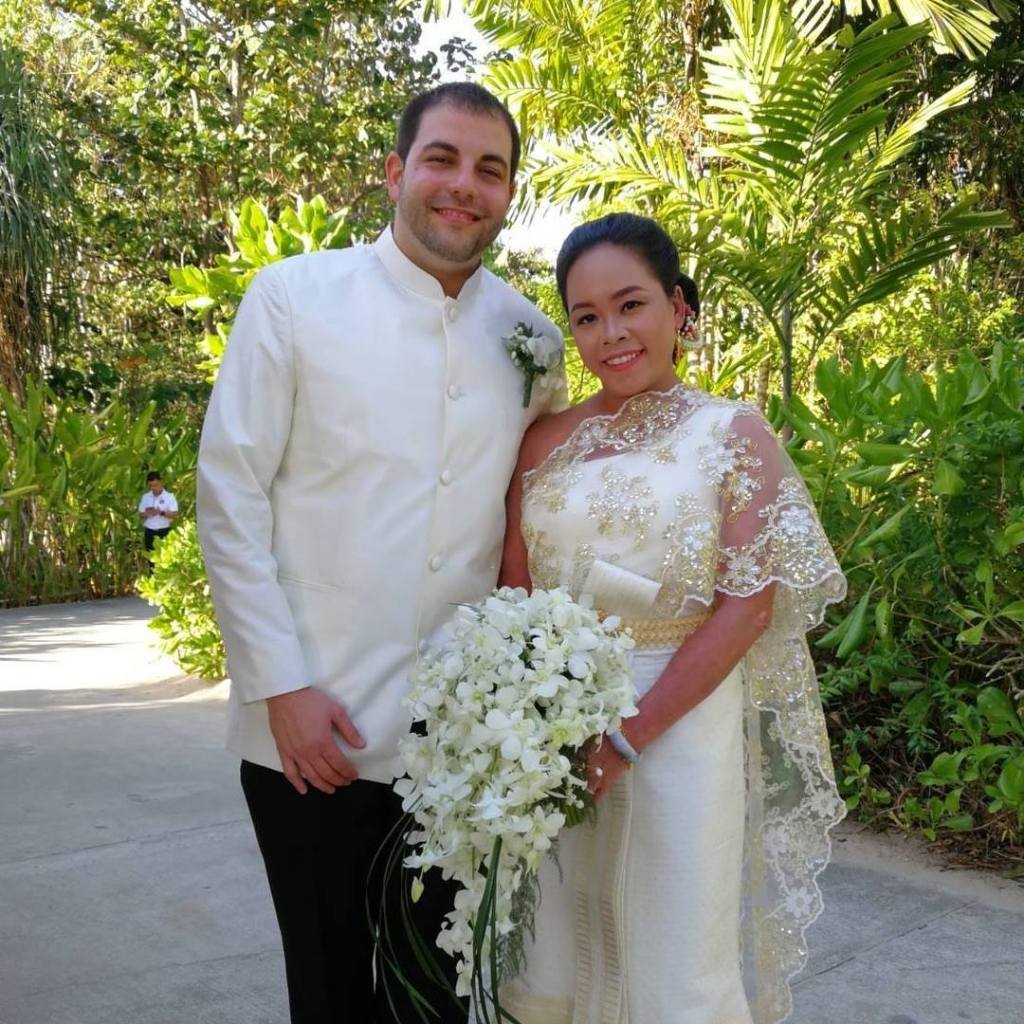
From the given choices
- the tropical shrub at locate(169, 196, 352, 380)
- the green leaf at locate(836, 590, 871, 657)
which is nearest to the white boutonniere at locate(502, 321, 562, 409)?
the green leaf at locate(836, 590, 871, 657)

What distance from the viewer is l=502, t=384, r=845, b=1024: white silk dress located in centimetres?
232

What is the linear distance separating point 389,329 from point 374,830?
0.95 meters

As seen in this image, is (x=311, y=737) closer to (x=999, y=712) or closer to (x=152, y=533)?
(x=999, y=712)

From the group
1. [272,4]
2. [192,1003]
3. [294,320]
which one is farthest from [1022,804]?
[272,4]

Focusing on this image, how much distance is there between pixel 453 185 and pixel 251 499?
69 centimetres

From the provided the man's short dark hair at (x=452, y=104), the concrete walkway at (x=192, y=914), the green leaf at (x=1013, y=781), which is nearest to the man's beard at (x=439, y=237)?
the man's short dark hair at (x=452, y=104)

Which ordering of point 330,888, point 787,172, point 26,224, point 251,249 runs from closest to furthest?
point 330,888, point 787,172, point 251,249, point 26,224

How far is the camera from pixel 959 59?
11719 millimetres

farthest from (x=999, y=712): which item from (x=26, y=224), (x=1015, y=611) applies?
(x=26, y=224)

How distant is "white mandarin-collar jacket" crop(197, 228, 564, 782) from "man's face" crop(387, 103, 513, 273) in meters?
0.15

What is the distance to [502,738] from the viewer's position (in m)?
1.88

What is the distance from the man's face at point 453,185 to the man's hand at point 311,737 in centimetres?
87

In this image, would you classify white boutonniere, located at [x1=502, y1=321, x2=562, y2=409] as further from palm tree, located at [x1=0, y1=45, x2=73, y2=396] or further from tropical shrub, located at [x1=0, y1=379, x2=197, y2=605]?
palm tree, located at [x1=0, y1=45, x2=73, y2=396]

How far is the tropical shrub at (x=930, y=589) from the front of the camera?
4102 mm
